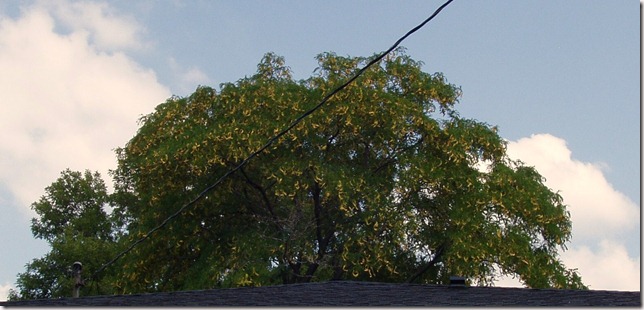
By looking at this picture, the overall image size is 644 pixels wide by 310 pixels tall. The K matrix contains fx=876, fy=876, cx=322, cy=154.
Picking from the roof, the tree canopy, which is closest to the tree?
the tree canopy

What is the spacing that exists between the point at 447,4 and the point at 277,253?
1688 centimetres

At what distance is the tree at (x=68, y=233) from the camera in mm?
A: 36469

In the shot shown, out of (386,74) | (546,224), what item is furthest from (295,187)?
(546,224)

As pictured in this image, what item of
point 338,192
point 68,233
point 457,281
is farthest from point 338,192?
Answer: point 68,233

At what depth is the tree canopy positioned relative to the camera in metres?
23.6

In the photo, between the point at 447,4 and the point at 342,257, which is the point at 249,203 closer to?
the point at 342,257

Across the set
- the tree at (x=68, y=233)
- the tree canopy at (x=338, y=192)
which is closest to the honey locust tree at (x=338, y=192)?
the tree canopy at (x=338, y=192)

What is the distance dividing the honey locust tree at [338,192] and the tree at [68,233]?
34.9 feet

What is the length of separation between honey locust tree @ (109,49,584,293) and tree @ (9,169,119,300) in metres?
10.7

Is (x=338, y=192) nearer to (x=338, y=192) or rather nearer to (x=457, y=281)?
(x=338, y=192)

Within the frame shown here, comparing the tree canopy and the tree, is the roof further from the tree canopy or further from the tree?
the tree

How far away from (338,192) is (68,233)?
1850 cm

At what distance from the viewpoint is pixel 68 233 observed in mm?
37875

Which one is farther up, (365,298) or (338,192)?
(338,192)
